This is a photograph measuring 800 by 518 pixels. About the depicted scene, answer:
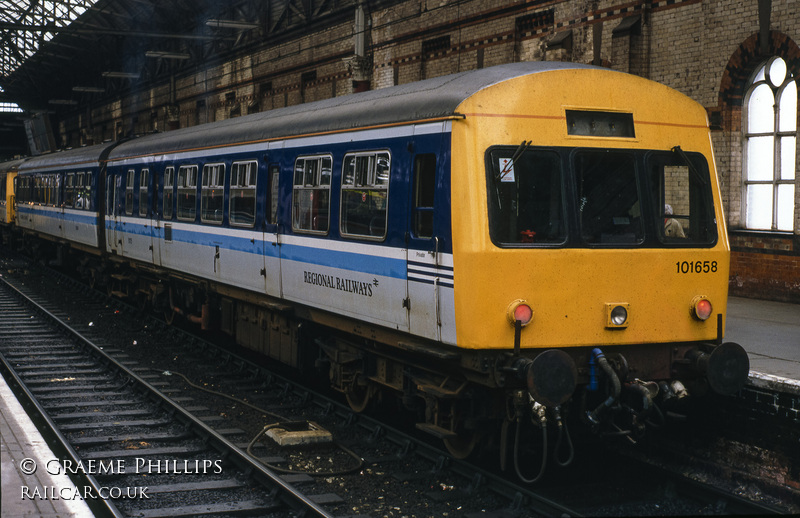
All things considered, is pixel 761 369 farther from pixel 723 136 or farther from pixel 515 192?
pixel 723 136

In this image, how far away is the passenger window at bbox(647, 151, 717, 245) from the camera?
698cm

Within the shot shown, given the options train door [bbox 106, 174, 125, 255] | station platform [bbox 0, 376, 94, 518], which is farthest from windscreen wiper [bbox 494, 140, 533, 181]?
train door [bbox 106, 174, 125, 255]

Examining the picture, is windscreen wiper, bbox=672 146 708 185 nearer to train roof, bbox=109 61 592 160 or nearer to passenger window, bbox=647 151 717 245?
passenger window, bbox=647 151 717 245

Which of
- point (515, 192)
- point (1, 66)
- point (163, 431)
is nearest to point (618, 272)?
point (515, 192)

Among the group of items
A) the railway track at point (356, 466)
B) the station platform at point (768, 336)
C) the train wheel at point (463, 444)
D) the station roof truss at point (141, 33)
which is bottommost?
the railway track at point (356, 466)

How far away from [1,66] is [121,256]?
51154mm

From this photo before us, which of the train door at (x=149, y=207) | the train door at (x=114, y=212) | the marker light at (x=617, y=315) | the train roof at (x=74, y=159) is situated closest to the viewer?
the marker light at (x=617, y=315)

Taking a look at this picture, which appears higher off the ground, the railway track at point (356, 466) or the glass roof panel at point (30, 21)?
the glass roof panel at point (30, 21)

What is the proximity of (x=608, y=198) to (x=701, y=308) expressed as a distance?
1127 mm

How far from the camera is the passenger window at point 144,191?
14625 millimetres

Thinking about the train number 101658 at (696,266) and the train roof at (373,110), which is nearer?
the train roof at (373,110)

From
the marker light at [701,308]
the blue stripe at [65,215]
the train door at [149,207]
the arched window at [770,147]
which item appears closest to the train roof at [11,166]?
the blue stripe at [65,215]

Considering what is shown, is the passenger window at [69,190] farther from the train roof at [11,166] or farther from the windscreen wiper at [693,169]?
the windscreen wiper at [693,169]

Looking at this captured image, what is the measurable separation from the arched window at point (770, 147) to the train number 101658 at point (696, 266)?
661 centimetres
